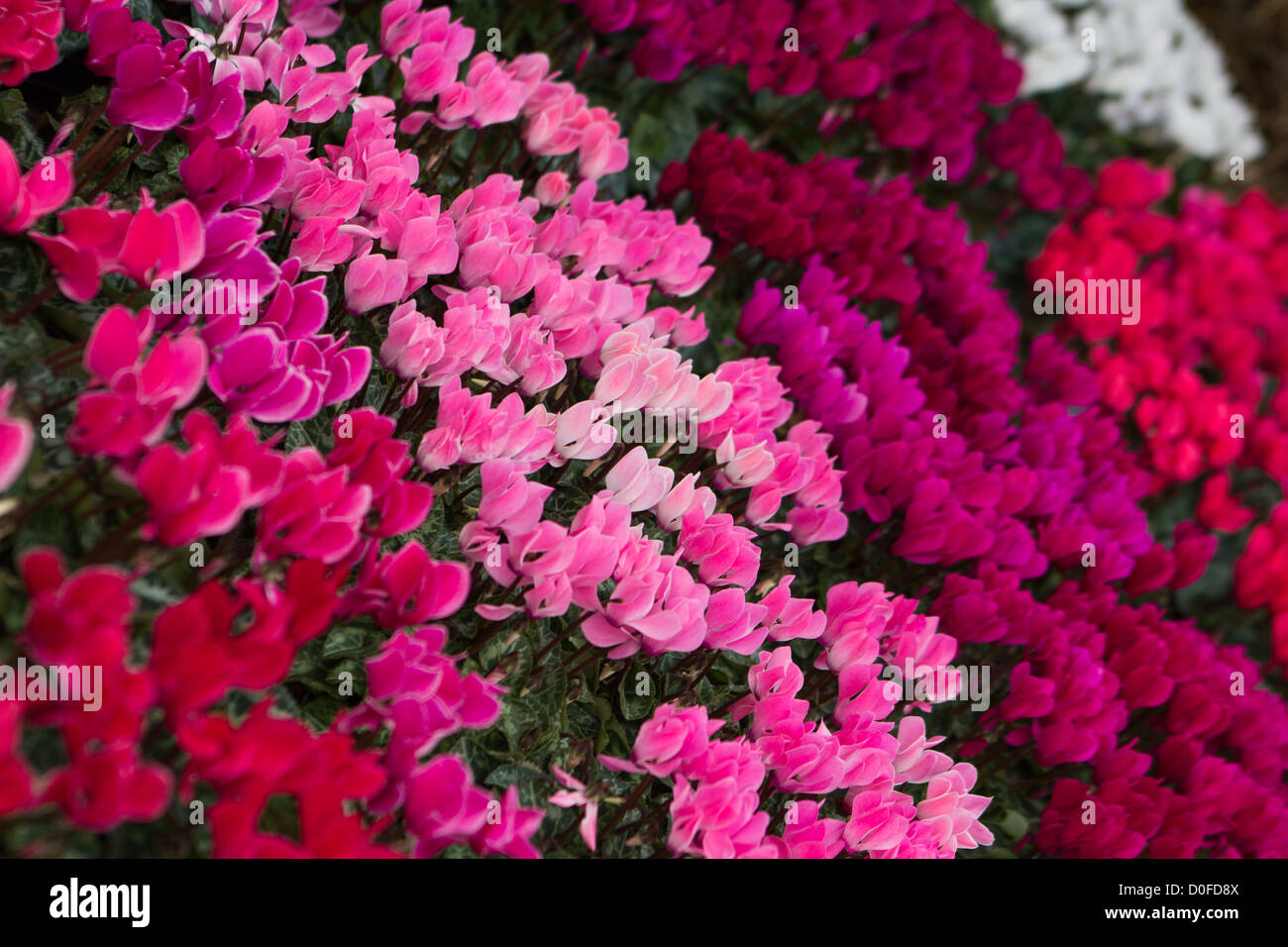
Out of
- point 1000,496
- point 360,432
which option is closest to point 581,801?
point 360,432

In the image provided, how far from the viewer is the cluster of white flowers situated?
3520 mm

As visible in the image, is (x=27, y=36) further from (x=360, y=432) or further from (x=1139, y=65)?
(x=1139, y=65)

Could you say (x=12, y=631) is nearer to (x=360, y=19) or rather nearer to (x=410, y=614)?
(x=410, y=614)

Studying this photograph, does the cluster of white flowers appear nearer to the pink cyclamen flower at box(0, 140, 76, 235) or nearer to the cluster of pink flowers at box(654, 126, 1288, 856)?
the cluster of pink flowers at box(654, 126, 1288, 856)

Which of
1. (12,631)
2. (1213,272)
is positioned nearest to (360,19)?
(12,631)

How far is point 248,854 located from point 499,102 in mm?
1361

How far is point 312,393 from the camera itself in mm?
1113

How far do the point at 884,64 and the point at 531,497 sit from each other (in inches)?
84.2

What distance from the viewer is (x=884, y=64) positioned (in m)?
2.78

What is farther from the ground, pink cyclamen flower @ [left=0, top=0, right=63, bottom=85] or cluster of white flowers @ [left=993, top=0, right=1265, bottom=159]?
cluster of white flowers @ [left=993, top=0, right=1265, bottom=159]

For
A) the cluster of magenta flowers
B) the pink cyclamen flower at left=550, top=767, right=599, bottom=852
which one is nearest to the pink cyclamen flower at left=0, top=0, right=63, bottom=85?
the cluster of magenta flowers

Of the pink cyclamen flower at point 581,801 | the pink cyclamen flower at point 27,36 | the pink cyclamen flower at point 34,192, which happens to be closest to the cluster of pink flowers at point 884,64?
the pink cyclamen flower at point 27,36

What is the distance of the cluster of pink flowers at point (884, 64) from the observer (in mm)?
2287

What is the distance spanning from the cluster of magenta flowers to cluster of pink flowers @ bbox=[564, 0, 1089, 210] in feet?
0.06
